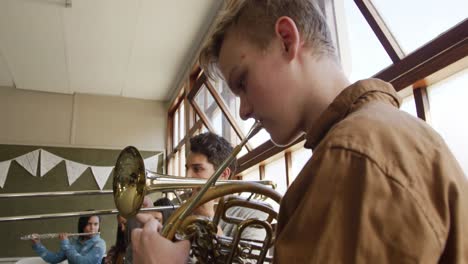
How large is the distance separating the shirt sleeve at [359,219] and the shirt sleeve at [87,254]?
9.37 feet

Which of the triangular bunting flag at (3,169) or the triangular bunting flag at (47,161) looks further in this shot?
the triangular bunting flag at (47,161)

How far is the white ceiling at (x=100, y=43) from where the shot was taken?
3.32 meters

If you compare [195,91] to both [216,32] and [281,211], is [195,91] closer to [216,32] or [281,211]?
[216,32]

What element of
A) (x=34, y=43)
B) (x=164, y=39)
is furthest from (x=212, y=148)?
(x=34, y=43)

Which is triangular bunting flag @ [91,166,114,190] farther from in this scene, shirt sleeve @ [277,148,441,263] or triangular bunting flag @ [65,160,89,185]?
shirt sleeve @ [277,148,441,263]

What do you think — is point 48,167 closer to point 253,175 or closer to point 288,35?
point 253,175

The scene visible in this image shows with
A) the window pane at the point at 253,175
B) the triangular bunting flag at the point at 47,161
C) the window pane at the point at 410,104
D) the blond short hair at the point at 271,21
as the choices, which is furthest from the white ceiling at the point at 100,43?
the blond short hair at the point at 271,21

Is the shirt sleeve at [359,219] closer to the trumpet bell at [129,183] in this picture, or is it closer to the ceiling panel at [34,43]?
the trumpet bell at [129,183]

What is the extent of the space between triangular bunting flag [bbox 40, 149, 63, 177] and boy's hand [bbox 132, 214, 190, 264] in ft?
14.6

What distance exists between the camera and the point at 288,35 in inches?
25.4

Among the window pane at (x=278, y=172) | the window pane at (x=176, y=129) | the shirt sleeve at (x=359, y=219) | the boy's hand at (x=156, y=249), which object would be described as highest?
the window pane at (x=176, y=129)

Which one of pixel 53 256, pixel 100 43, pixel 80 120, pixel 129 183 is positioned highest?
pixel 100 43

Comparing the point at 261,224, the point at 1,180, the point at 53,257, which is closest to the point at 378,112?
the point at 261,224

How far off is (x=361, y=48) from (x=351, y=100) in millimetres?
1289
